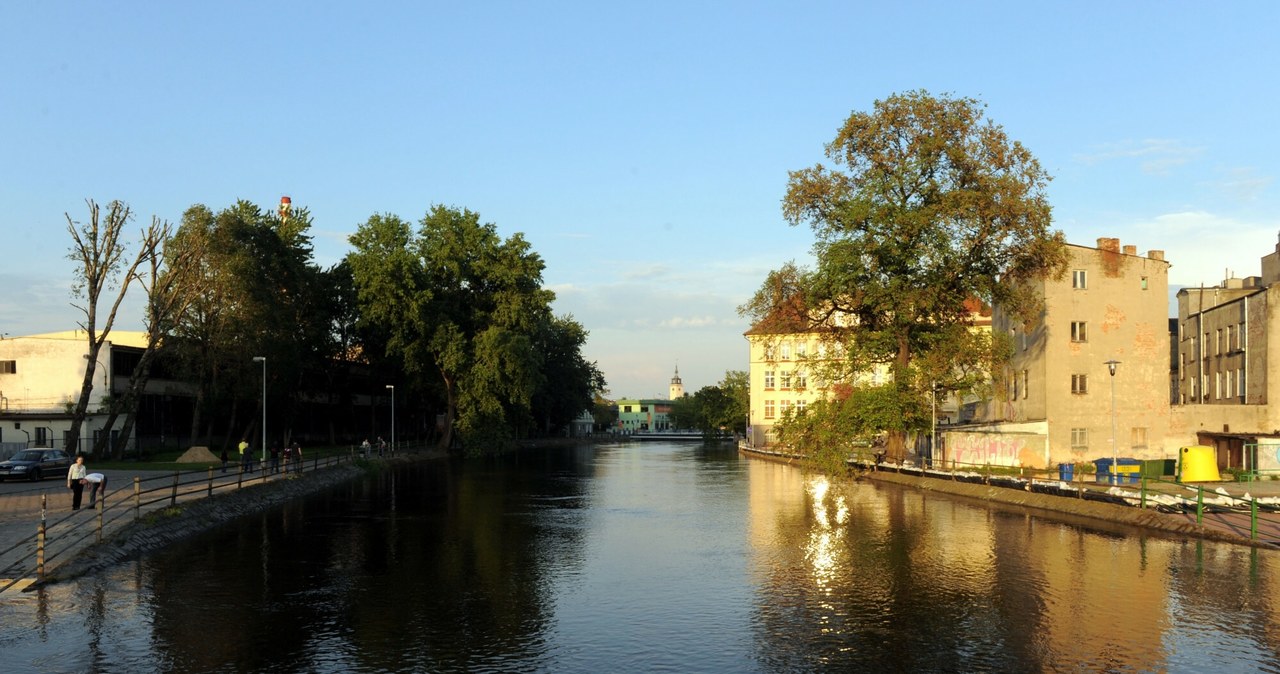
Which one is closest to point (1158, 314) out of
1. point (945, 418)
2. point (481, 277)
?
point (945, 418)

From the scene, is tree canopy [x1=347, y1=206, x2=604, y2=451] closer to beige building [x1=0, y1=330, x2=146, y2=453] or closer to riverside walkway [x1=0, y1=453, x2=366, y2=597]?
beige building [x1=0, y1=330, x2=146, y2=453]

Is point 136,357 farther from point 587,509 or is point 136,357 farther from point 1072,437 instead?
point 1072,437

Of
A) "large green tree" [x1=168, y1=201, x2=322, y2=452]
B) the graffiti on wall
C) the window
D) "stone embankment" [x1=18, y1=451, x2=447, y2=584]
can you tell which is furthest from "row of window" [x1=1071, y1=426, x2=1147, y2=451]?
"large green tree" [x1=168, y1=201, x2=322, y2=452]

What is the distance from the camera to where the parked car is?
42.1 m

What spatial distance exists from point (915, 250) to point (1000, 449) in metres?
12.6

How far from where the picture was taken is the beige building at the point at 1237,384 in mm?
50719

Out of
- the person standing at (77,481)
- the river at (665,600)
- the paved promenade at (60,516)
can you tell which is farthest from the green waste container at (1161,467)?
the person standing at (77,481)

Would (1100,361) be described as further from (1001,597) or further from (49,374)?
(49,374)

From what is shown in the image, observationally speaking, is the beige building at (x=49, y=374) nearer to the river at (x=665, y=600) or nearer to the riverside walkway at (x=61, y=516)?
the riverside walkway at (x=61, y=516)

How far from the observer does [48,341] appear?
66.1m

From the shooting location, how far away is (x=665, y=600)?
19625 mm

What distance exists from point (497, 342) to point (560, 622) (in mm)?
61560

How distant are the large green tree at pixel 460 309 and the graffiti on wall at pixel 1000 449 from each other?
37008 millimetres

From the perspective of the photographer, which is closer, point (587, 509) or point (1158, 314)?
point (587, 509)
